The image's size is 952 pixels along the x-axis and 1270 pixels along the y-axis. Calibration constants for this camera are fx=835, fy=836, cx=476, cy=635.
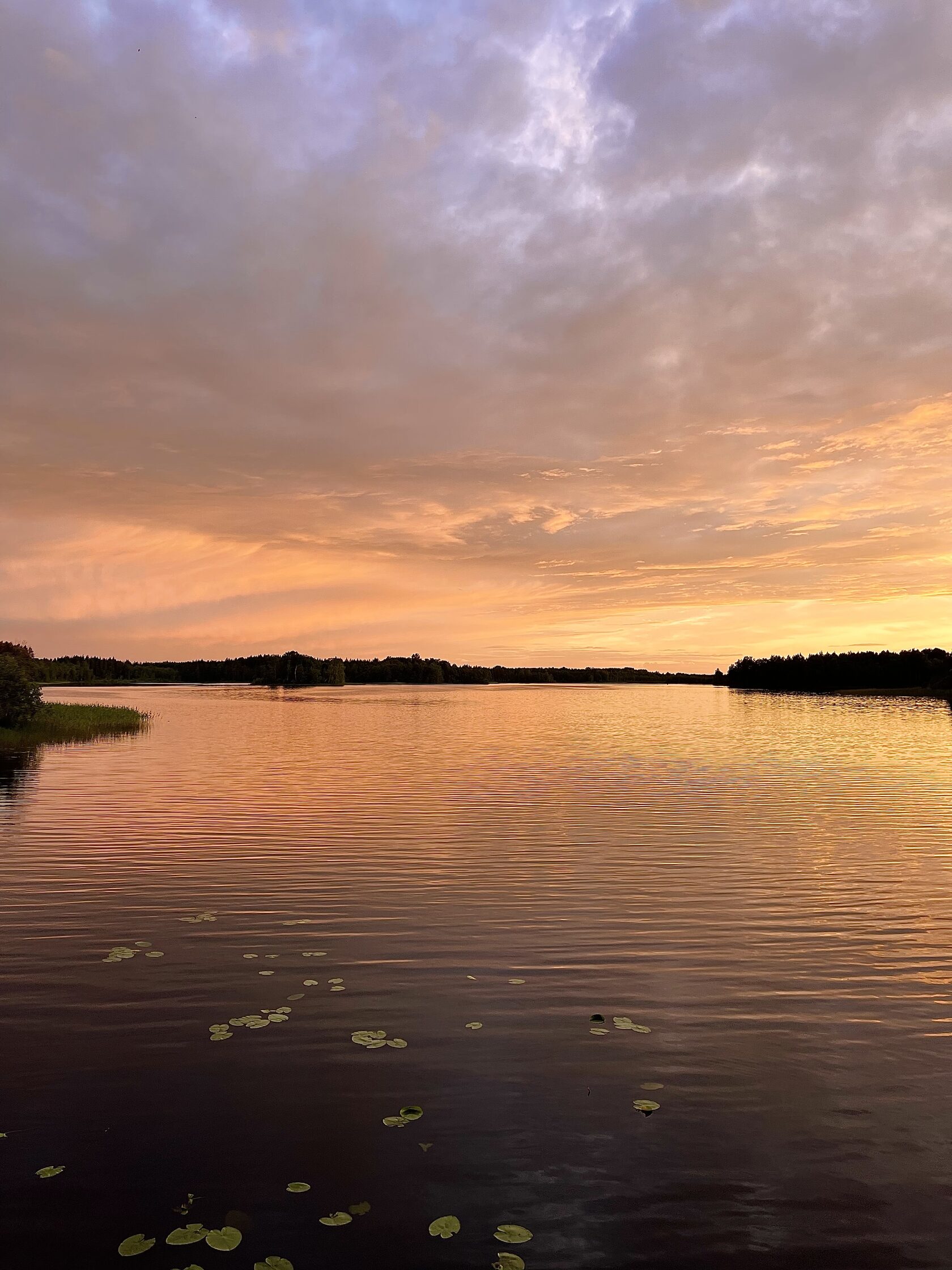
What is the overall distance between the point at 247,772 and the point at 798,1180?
39.3 m

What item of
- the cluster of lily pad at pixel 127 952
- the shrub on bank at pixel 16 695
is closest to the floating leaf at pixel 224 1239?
the cluster of lily pad at pixel 127 952

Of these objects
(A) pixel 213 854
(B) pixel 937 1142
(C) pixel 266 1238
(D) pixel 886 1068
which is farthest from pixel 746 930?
(A) pixel 213 854

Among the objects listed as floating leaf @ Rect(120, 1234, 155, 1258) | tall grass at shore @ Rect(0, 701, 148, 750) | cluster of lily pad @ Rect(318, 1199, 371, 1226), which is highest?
tall grass at shore @ Rect(0, 701, 148, 750)

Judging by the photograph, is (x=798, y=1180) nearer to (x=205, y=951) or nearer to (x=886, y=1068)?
(x=886, y=1068)

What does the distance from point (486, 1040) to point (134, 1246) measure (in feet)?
17.1

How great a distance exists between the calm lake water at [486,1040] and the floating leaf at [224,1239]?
0.08 meters

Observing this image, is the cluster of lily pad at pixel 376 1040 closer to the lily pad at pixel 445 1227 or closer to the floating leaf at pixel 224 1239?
the lily pad at pixel 445 1227

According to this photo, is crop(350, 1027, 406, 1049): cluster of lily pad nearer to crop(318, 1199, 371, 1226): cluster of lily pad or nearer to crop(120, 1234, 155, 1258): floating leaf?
crop(318, 1199, 371, 1226): cluster of lily pad

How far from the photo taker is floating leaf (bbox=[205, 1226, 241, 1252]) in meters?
7.14

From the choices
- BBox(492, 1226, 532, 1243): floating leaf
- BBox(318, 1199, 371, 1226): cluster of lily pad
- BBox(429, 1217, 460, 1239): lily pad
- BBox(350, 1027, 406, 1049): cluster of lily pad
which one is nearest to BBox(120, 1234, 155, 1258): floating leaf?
BBox(318, 1199, 371, 1226): cluster of lily pad

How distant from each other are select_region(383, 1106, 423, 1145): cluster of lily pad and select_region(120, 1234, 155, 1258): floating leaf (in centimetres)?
266

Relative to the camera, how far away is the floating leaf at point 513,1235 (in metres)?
7.30

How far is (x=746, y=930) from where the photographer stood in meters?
16.8

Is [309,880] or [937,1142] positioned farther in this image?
[309,880]
